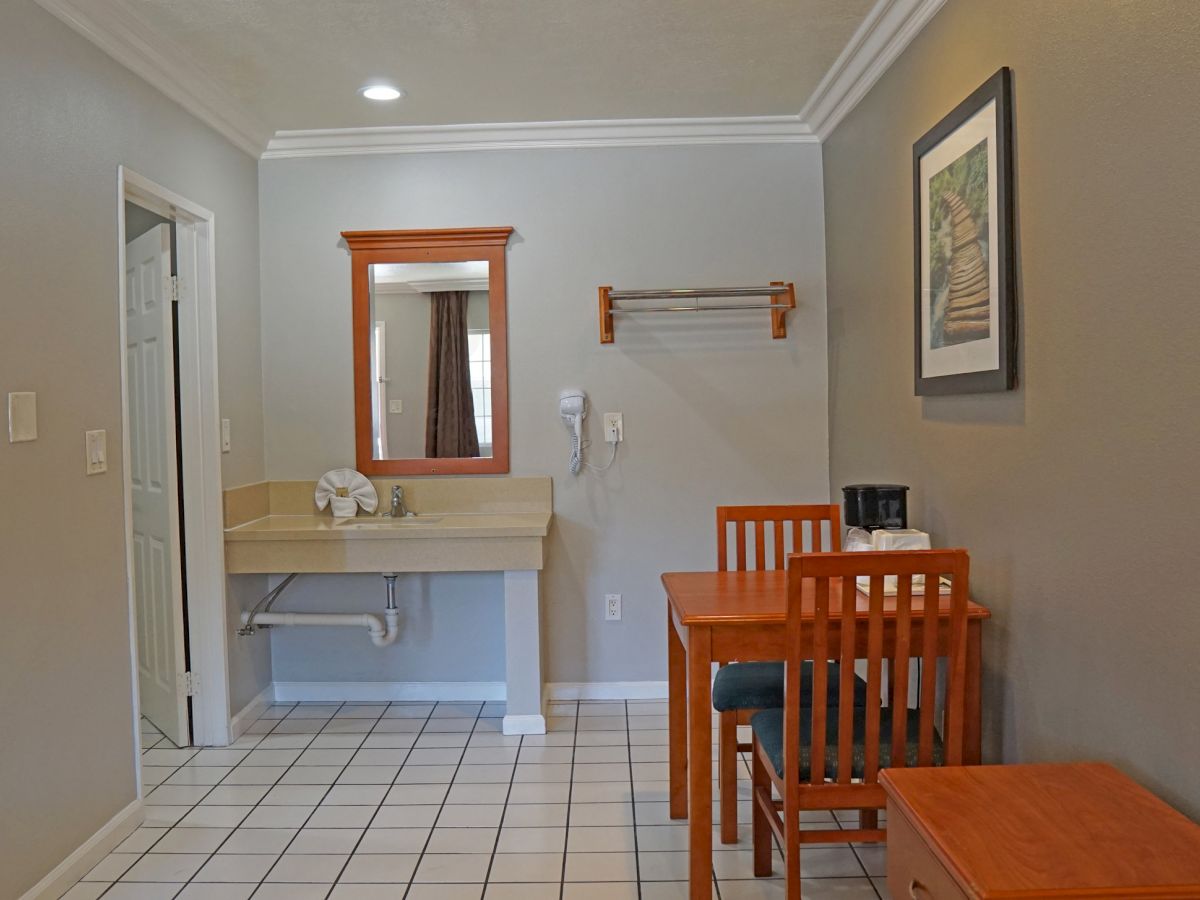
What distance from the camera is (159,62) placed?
112 inches

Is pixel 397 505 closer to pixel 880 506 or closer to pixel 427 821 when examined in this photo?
pixel 427 821

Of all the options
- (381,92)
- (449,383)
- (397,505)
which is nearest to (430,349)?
(449,383)

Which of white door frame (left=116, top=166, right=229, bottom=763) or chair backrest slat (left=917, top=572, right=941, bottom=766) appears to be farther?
white door frame (left=116, top=166, right=229, bottom=763)

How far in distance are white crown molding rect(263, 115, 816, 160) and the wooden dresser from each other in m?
2.83

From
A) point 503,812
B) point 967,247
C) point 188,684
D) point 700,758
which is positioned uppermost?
point 967,247

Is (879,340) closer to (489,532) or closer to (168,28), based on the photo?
(489,532)

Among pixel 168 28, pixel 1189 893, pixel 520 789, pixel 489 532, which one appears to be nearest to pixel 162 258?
pixel 168 28

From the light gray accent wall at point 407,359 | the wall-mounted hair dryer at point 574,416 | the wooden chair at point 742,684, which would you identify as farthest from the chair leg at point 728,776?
the light gray accent wall at point 407,359

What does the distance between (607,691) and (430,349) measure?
5.33 ft

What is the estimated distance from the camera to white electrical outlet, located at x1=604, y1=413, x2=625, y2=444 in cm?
380

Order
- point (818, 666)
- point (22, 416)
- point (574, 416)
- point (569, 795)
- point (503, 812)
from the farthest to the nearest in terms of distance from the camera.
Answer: point (574, 416) < point (569, 795) < point (503, 812) < point (22, 416) < point (818, 666)

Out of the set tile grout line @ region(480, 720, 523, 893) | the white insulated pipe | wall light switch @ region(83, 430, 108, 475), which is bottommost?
tile grout line @ region(480, 720, 523, 893)

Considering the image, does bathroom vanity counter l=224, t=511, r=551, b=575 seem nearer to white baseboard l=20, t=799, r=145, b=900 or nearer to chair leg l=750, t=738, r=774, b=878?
white baseboard l=20, t=799, r=145, b=900

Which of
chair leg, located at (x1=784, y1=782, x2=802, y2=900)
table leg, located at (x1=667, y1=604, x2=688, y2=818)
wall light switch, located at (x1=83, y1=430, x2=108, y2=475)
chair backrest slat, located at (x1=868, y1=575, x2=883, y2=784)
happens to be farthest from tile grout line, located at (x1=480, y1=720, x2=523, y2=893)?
wall light switch, located at (x1=83, y1=430, x2=108, y2=475)
